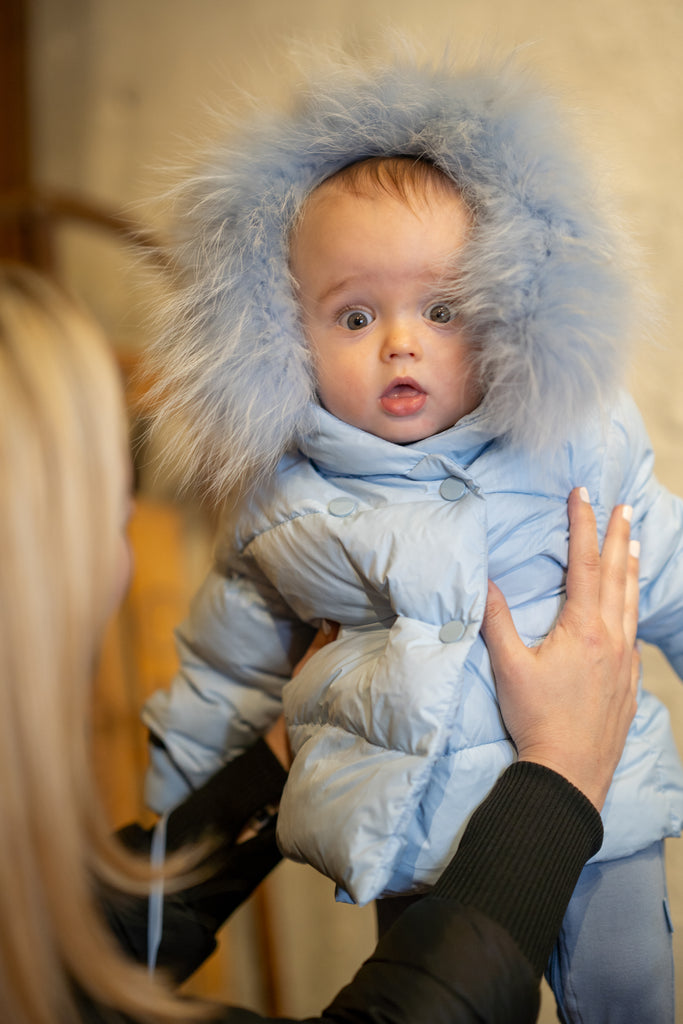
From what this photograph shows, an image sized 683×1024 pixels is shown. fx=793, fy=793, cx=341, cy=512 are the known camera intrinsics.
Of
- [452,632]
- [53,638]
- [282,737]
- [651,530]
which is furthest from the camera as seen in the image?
[282,737]

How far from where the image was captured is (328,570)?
2.35ft

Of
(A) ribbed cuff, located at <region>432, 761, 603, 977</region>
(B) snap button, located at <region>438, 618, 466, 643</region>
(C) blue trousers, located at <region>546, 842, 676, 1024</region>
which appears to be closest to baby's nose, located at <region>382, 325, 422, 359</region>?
(B) snap button, located at <region>438, 618, 466, 643</region>

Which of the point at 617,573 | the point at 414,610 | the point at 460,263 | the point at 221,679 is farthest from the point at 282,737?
the point at 460,263

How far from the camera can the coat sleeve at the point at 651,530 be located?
2.50ft

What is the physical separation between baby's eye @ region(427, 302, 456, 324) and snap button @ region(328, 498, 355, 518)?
18cm

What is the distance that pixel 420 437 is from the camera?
0.74 m

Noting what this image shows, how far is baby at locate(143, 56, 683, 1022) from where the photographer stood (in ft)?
2.15

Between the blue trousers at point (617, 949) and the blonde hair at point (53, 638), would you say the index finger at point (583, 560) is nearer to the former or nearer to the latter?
the blue trousers at point (617, 949)

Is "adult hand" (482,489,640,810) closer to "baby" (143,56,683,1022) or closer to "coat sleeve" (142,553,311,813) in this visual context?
"baby" (143,56,683,1022)

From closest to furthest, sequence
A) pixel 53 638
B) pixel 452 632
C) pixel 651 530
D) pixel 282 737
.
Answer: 1. pixel 53 638
2. pixel 452 632
3. pixel 651 530
4. pixel 282 737

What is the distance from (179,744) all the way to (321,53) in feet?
2.43

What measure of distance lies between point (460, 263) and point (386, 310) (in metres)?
0.08

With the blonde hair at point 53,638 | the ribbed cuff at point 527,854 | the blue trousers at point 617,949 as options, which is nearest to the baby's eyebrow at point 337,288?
the blonde hair at point 53,638

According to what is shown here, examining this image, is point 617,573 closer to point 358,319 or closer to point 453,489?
point 453,489
